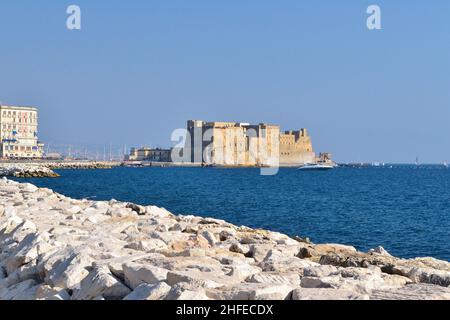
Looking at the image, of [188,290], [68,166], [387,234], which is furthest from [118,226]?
[68,166]

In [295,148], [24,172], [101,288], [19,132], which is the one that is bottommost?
[24,172]

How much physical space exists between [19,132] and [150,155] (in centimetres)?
4191

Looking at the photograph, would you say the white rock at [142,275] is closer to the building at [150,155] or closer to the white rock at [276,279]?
the white rock at [276,279]

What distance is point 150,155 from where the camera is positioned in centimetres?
12325

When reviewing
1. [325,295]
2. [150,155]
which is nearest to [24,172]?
[325,295]

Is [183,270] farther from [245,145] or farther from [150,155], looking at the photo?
[150,155]

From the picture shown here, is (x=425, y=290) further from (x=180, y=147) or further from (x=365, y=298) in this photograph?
(x=180, y=147)

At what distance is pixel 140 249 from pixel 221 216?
13.1m

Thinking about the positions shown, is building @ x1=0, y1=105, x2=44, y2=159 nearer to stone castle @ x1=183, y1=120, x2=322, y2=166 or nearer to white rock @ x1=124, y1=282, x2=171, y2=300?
stone castle @ x1=183, y1=120, x2=322, y2=166

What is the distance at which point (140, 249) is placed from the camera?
5.65 meters

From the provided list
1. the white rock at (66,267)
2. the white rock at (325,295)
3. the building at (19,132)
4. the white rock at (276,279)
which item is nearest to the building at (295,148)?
the building at (19,132)

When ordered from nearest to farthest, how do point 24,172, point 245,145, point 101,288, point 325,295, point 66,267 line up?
point 325,295
point 101,288
point 66,267
point 24,172
point 245,145

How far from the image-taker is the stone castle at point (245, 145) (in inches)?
3962

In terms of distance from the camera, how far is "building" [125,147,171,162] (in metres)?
120
